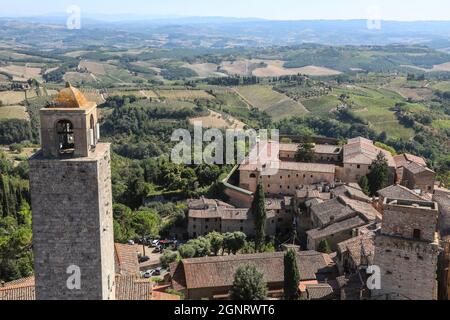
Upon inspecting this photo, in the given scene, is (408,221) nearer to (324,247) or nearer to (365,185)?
(324,247)

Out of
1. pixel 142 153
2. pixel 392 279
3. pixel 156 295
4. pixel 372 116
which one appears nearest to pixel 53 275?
pixel 156 295

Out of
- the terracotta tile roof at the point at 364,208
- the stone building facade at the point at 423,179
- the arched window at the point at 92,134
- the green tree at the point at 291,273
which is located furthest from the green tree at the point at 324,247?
the arched window at the point at 92,134

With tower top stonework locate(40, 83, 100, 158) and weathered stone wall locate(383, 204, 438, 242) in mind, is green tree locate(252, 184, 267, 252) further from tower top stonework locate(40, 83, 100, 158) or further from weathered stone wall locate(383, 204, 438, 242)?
tower top stonework locate(40, 83, 100, 158)

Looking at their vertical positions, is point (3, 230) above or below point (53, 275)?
below

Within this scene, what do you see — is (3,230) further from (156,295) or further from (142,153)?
(142,153)

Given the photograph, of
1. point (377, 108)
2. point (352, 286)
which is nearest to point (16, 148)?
point (377, 108)

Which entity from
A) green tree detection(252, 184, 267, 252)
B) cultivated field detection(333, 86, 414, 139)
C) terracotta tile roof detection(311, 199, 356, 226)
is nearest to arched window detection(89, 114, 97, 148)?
green tree detection(252, 184, 267, 252)

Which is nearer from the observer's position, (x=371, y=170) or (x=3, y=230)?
(x=371, y=170)

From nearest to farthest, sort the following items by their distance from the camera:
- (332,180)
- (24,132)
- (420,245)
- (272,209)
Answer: (420,245) < (272,209) < (332,180) < (24,132)
